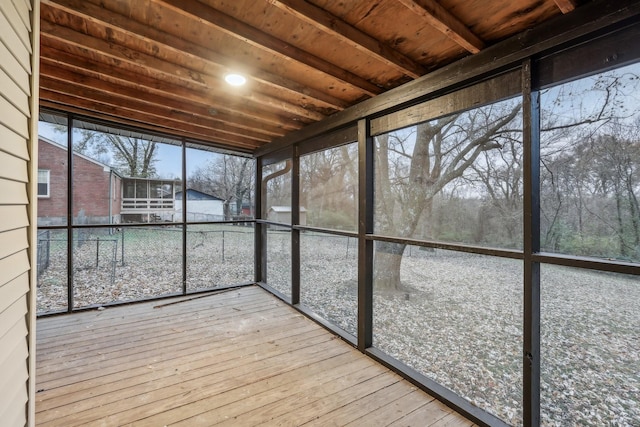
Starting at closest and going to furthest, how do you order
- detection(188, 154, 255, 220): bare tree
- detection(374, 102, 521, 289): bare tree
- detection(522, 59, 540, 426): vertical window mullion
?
detection(522, 59, 540, 426): vertical window mullion, detection(374, 102, 521, 289): bare tree, detection(188, 154, 255, 220): bare tree

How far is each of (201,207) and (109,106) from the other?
1858 mm

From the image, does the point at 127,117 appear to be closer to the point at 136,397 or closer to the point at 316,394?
the point at 136,397

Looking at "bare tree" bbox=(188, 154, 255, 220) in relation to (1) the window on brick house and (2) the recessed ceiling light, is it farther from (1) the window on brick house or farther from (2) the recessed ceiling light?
(2) the recessed ceiling light

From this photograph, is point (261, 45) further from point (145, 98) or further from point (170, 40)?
point (145, 98)

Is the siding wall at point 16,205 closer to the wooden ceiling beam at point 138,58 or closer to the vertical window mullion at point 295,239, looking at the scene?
the wooden ceiling beam at point 138,58

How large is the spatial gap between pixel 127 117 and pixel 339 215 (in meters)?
2.87

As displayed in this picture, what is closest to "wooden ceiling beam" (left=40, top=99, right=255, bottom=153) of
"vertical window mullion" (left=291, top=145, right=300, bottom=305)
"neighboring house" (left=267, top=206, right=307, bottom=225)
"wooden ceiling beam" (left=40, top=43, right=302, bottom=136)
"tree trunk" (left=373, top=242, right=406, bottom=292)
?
"wooden ceiling beam" (left=40, top=43, right=302, bottom=136)

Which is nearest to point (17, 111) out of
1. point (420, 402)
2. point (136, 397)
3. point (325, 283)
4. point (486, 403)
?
point (136, 397)

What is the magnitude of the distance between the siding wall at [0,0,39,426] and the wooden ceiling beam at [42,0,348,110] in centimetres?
51

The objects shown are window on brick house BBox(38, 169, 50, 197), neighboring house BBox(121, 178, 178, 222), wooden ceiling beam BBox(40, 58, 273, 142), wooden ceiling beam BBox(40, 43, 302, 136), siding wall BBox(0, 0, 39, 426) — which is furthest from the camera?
neighboring house BBox(121, 178, 178, 222)

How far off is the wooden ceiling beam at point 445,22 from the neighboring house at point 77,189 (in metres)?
4.26

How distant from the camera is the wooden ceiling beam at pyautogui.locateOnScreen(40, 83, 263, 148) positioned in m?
2.66

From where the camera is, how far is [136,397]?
6.72 ft

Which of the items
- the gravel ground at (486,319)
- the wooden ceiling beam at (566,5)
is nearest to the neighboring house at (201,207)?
the gravel ground at (486,319)
